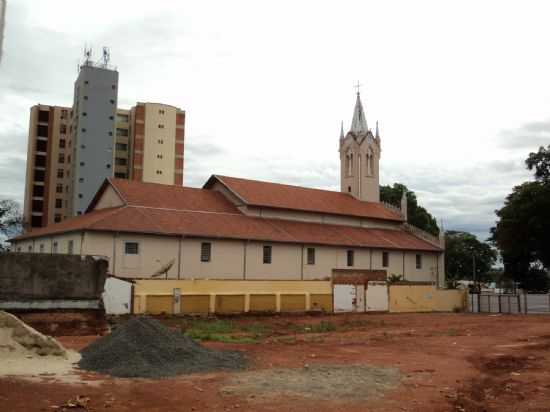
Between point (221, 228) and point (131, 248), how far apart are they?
22.2 ft

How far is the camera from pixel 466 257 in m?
90.4

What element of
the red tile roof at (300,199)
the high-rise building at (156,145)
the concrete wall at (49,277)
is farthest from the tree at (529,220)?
the high-rise building at (156,145)

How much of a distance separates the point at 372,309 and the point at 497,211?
15237 millimetres

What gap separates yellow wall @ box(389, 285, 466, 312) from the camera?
4119 cm

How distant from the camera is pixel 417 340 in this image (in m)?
22.8

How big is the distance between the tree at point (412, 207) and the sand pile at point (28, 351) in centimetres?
6381

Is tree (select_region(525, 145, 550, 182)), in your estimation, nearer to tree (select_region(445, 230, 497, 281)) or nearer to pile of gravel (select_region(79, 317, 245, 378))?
pile of gravel (select_region(79, 317, 245, 378))

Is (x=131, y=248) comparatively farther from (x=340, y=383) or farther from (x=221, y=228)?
(x=340, y=383)

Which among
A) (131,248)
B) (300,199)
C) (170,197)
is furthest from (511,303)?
(131,248)

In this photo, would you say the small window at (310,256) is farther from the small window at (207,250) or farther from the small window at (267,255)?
the small window at (207,250)

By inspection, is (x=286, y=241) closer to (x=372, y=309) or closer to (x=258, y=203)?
(x=258, y=203)

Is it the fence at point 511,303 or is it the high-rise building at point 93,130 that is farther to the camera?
the high-rise building at point 93,130

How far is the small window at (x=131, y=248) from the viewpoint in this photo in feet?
121

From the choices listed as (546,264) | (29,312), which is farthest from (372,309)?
(29,312)
